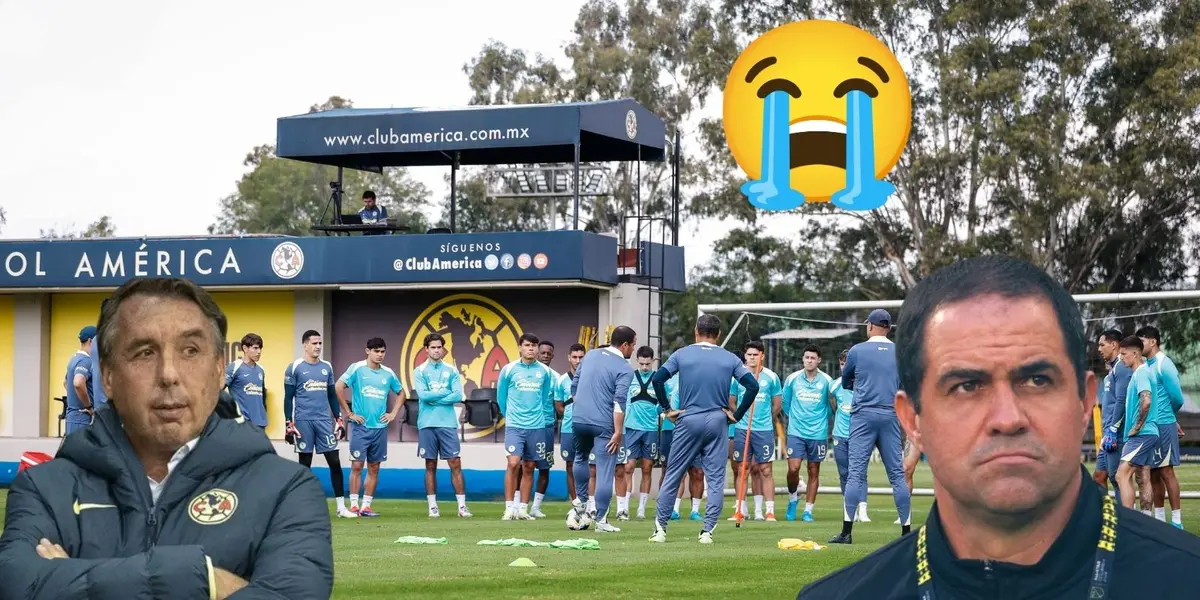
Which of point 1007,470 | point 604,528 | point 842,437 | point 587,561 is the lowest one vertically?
point 604,528

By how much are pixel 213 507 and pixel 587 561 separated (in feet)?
31.0

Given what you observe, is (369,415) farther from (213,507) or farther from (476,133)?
(213,507)

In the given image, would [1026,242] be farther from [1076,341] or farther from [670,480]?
[1076,341]

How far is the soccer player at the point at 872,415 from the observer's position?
15742 millimetres

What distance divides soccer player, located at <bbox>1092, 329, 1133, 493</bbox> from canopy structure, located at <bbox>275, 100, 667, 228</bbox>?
1182 cm

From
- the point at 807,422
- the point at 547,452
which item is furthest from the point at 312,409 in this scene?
the point at 807,422

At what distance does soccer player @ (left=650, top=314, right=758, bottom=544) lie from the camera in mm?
15555

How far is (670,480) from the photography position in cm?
1552

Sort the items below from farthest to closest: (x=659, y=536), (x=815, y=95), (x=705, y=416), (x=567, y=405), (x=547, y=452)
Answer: (x=567, y=405) < (x=815, y=95) < (x=547, y=452) < (x=659, y=536) < (x=705, y=416)

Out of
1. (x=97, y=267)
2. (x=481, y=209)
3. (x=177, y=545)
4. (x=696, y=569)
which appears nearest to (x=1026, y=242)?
(x=481, y=209)

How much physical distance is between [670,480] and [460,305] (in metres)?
14.3

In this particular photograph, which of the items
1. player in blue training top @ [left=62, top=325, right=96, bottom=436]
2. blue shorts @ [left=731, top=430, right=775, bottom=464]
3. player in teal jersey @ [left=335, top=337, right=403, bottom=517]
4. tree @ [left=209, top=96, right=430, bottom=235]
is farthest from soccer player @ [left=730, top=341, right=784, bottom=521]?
tree @ [left=209, top=96, right=430, bottom=235]

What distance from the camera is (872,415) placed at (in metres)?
15.8

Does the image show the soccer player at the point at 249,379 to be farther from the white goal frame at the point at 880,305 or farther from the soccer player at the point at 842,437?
the soccer player at the point at 842,437
